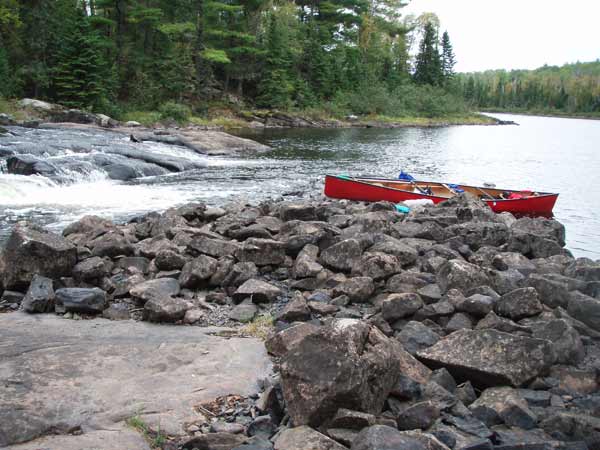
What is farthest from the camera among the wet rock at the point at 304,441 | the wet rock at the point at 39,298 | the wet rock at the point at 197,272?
the wet rock at the point at 197,272

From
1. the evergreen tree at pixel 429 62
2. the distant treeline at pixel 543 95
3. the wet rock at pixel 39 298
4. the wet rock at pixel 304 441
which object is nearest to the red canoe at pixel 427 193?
the wet rock at pixel 39 298

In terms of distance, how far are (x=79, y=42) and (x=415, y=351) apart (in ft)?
140

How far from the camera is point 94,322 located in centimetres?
691

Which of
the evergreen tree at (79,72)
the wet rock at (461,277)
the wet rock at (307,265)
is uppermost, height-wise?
the evergreen tree at (79,72)

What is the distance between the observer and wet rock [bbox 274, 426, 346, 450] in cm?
394

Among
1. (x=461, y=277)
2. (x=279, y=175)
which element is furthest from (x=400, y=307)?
(x=279, y=175)

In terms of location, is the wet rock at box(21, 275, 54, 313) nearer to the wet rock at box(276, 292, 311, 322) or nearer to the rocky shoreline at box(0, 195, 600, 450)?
the rocky shoreline at box(0, 195, 600, 450)

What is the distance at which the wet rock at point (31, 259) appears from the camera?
785 centimetres

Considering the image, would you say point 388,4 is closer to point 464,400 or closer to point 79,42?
point 79,42

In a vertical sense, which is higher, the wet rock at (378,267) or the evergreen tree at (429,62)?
the evergreen tree at (429,62)

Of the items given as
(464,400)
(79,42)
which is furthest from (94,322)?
(79,42)

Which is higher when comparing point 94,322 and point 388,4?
point 388,4

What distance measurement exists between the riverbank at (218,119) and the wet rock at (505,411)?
33626mm

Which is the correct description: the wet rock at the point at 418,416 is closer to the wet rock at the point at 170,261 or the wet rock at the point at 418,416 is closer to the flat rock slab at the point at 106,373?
the flat rock slab at the point at 106,373
